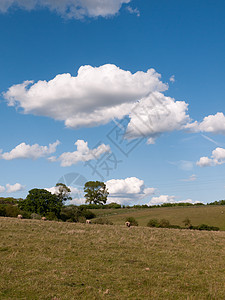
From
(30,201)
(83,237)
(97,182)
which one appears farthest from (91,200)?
(83,237)

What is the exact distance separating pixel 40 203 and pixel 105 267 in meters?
60.3

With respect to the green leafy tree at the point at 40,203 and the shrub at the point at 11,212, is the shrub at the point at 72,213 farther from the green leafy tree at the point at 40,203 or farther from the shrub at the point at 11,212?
the shrub at the point at 11,212

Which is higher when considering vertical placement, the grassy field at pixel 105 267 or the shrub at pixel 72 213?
the shrub at pixel 72 213

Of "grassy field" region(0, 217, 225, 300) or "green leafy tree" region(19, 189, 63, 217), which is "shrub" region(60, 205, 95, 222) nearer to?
"green leafy tree" region(19, 189, 63, 217)

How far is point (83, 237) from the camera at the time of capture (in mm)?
26562

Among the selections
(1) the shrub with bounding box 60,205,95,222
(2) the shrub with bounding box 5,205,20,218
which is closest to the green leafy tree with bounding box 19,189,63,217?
(1) the shrub with bounding box 60,205,95,222

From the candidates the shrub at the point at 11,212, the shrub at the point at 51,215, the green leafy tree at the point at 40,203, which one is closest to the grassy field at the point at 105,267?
the shrub at the point at 11,212

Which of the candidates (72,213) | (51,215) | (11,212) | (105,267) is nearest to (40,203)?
(51,215)

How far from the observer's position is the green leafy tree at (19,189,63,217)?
73062mm

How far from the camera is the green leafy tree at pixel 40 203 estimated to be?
2876 inches

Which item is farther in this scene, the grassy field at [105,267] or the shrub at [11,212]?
the shrub at [11,212]

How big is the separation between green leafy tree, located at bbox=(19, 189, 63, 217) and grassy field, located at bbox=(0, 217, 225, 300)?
4712 centimetres

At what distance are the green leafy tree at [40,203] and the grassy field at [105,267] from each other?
4712cm

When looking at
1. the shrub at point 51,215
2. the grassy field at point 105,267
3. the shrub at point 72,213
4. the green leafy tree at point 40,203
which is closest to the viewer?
the grassy field at point 105,267
